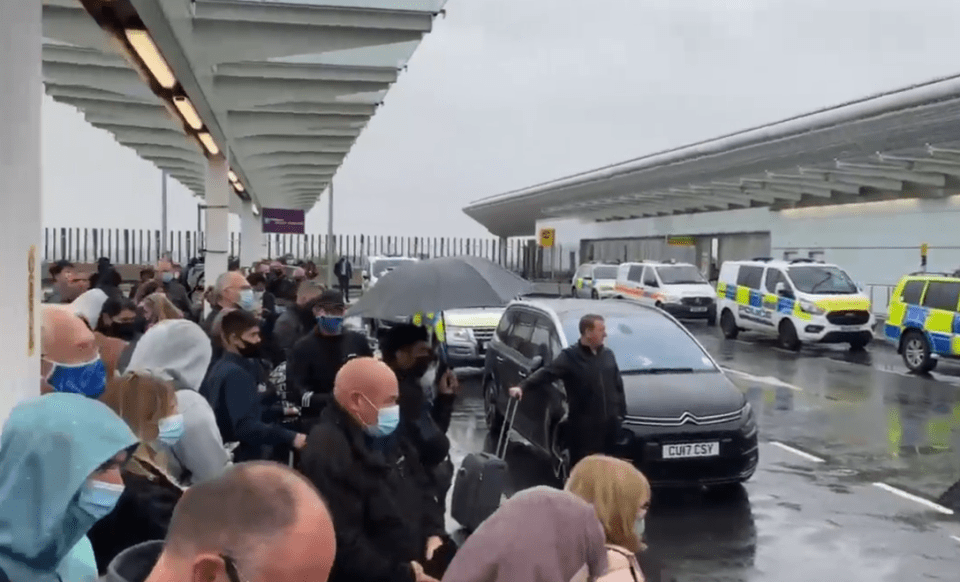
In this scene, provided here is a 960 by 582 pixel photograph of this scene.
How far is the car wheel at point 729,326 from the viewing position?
24891 mm

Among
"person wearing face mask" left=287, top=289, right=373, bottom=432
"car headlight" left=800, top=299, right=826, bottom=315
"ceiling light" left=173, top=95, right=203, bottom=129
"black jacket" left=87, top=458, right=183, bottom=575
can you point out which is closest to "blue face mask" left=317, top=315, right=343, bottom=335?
"person wearing face mask" left=287, top=289, right=373, bottom=432

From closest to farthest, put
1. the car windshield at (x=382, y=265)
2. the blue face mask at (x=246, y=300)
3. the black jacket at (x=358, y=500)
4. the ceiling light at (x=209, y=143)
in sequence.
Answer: the black jacket at (x=358, y=500) < the blue face mask at (x=246, y=300) < the ceiling light at (x=209, y=143) < the car windshield at (x=382, y=265)

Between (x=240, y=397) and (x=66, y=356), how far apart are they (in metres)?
0.98

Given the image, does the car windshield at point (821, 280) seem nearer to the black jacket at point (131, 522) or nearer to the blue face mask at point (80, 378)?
the blue face mask at point (80, 378)

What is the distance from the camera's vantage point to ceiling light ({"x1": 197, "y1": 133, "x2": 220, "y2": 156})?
1210 centimetres

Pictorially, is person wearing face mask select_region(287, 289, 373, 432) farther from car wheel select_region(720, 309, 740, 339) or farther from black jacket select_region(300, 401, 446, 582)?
car wheel select_region(720, 309, 740, 339)

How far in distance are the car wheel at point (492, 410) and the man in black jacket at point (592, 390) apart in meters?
3.43

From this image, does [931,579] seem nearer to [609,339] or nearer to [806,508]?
[806,508]

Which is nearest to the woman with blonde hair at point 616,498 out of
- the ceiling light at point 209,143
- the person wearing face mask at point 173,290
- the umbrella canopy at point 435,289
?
the umbrella canopy at point 435,289

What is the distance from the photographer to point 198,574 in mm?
1577

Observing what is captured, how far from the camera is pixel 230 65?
436 inches

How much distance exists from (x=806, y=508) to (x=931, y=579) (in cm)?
186

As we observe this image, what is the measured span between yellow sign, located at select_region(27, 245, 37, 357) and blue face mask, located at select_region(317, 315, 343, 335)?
2.54 metres

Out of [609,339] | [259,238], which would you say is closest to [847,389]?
[609,339]
